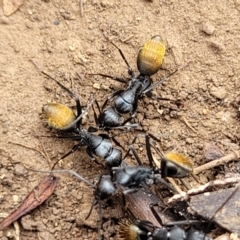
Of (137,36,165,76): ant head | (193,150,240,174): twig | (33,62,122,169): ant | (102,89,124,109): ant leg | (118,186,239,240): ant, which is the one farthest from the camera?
(102,89,124,109): ant leg

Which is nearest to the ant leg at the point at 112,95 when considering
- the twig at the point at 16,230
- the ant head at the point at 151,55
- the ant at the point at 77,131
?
the ant at the point at 77,131

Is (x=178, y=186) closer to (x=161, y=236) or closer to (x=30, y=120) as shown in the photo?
(x=161, y=236)

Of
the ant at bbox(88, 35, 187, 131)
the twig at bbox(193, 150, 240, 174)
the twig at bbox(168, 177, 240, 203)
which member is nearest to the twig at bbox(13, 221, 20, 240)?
the ant at bbox(88, 35, 187, 131)

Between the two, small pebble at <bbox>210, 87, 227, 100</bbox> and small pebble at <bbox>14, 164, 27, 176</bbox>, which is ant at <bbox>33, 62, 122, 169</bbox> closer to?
small pebble at <bbox>14, 164, 27, 176</bbox>

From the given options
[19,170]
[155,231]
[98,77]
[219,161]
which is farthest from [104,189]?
[98,77]

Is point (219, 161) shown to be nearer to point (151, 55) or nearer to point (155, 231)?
point (155, 231)

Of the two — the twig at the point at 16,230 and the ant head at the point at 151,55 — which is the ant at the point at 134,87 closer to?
the ant head at the point at 151,55
